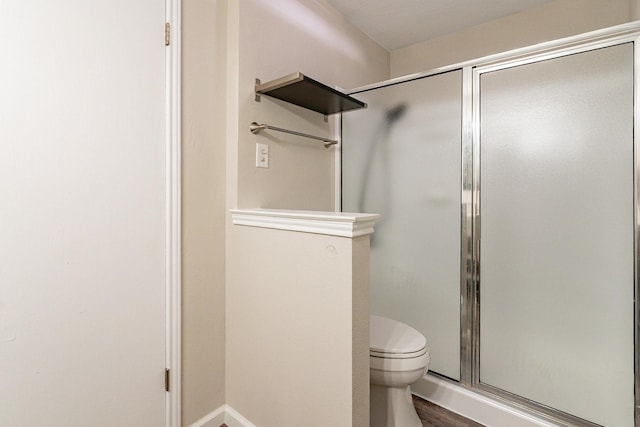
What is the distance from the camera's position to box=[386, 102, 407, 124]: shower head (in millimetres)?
1880

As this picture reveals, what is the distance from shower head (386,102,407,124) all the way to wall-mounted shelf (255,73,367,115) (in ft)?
0.68

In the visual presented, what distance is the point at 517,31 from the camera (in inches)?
87.6

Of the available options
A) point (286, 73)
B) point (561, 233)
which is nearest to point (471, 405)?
point (561, 233)

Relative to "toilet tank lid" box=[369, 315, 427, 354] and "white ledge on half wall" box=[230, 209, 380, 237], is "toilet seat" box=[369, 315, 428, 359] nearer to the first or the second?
"toilet tank lid" box=[369, 315, 427, 354]

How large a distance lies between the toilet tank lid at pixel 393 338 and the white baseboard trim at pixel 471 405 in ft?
1.56

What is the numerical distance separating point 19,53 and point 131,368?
3.78 feet

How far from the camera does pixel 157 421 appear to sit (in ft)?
4.37

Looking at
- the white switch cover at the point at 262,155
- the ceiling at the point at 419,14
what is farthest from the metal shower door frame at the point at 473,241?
the white switch cover at the point at 262,155

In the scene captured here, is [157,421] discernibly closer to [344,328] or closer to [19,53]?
[344,328]

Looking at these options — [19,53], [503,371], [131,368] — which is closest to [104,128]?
[19,53]

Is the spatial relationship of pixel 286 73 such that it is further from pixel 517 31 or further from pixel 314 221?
pixel 517 31

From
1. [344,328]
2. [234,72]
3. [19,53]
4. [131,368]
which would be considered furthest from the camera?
[234,72]

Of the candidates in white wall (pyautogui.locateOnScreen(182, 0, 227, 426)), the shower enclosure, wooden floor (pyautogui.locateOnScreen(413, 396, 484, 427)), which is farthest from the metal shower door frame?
white wall (pyautogui.locateOnScreen(182, 0, 227, 426))

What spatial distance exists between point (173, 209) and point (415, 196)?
127 centimetres
